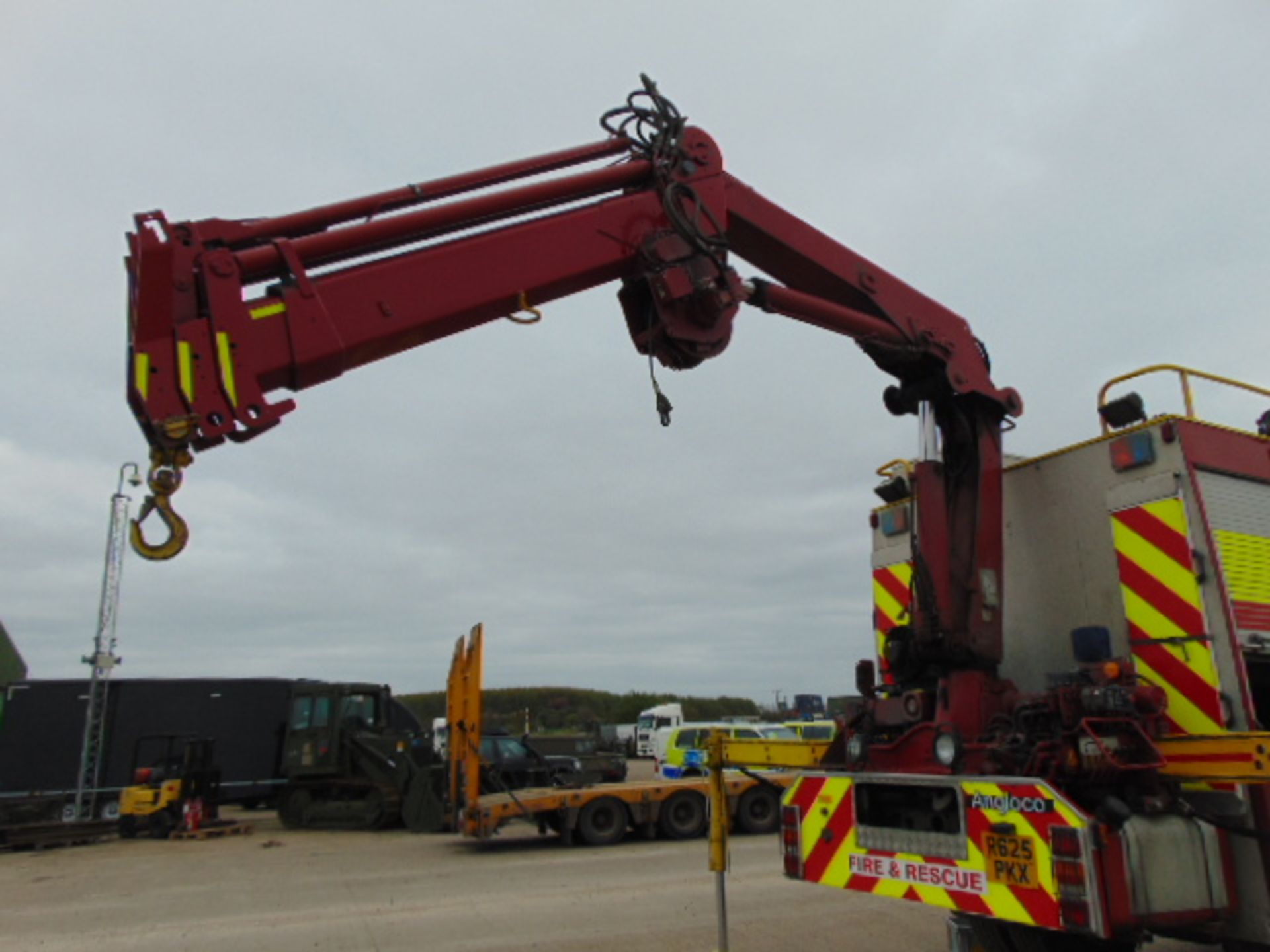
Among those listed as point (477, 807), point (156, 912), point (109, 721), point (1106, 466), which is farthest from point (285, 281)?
point (109, 721)

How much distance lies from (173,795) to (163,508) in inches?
629

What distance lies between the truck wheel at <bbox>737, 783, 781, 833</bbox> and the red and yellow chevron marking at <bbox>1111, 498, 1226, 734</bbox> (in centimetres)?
1018

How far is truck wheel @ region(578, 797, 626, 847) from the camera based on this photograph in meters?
13.4

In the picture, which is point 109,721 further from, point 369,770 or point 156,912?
point 156,912

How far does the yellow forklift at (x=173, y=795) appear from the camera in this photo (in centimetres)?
1695

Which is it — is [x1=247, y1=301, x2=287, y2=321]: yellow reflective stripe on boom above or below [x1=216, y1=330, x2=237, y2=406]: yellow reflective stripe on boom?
above

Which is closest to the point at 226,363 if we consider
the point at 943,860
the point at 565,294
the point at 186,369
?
the point at 186,369

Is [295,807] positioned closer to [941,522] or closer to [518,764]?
[518,764]

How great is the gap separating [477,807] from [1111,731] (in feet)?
32.6

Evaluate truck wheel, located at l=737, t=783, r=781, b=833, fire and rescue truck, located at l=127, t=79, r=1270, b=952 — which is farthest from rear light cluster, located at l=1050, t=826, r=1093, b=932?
truck wheel, located at l=737, t=783, r=781, b=833

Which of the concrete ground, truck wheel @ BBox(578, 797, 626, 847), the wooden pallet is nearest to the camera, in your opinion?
the concrete ground

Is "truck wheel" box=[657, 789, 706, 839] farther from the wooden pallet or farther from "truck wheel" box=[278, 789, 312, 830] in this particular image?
the wooden pallet

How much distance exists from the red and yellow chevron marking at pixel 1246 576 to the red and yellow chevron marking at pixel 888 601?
1.75 meters

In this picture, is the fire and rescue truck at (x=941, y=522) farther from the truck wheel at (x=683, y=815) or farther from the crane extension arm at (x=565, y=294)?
the truck wheel at (x=683, y=815)
